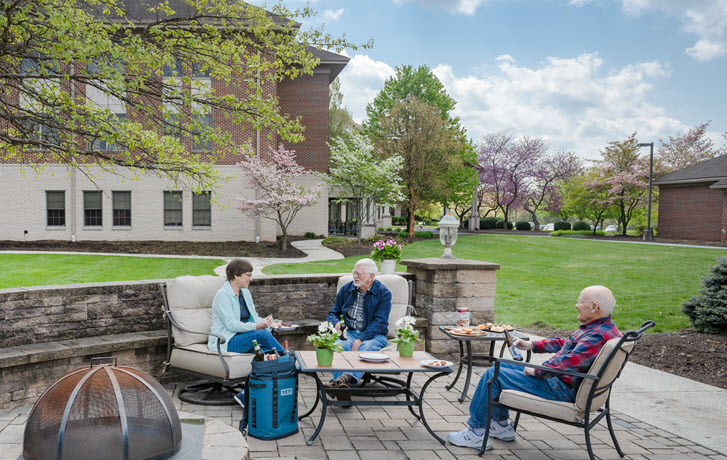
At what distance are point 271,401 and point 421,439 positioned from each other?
1.31 m

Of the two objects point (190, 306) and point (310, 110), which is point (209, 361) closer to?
point (190, 306)

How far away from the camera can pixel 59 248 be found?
841 inches

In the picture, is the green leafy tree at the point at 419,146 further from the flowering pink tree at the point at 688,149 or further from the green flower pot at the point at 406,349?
the green flower pot at the point at 406,349

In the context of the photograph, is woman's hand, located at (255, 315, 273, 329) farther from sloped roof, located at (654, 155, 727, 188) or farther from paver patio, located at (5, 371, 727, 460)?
sloped roof, located at (654, 155, 727, 188)

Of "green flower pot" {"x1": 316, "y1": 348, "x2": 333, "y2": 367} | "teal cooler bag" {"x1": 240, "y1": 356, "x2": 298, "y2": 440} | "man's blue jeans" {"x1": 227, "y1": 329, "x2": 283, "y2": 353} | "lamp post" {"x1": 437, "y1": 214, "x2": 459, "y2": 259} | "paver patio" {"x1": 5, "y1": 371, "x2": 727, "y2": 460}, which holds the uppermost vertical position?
"lamp post" {"x1": 437, "y1": 214, "x2": 459, "y2": 259}

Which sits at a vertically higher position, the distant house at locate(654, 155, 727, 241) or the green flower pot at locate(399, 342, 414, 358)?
the distant house at locate(654, 155, 727, 241)

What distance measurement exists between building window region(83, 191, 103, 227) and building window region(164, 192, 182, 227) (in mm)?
2869

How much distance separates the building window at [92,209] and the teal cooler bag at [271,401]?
2277 centimetres

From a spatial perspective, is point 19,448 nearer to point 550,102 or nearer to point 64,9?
point 64,9

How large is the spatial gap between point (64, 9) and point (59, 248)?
1783 cm

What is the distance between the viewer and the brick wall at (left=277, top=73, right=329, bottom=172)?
29.1 m

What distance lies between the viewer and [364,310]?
5.82m

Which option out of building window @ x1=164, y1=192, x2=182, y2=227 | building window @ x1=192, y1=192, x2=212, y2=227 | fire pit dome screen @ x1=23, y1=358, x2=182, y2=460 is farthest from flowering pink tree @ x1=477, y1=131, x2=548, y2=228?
fire pit dome screen @ x1=23, y1=358, x2=182, y2=460

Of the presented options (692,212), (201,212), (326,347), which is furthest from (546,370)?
(692,212)
